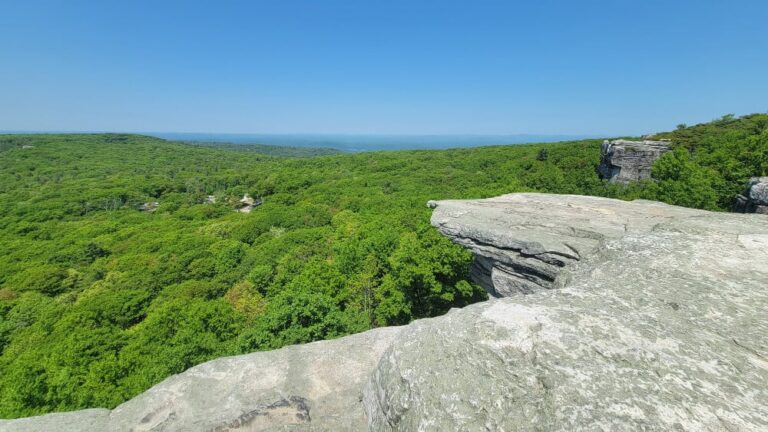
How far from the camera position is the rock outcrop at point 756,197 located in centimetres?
2242

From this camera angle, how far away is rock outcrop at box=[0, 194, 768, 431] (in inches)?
179

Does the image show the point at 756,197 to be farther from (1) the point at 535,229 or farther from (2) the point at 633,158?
(2) the point at 633,158

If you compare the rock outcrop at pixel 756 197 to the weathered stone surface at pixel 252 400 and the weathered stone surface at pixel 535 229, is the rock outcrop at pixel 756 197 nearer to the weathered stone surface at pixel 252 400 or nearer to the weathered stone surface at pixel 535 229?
the weathered stone surface at pixel 535 229

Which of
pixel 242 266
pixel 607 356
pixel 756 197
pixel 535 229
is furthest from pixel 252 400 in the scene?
pixel 242 266

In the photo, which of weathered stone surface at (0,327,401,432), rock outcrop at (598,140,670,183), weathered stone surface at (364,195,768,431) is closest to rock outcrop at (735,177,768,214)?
rock outcrop at (598,140,670,183)

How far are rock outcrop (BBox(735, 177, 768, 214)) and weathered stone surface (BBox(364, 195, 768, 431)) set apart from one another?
2165 cm

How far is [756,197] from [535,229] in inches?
885

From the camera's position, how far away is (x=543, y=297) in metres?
7.22

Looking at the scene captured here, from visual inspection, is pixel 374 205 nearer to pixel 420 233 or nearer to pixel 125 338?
pixel 420 233

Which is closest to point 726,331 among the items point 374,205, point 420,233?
point 420,233

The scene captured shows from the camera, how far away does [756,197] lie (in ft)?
75.2

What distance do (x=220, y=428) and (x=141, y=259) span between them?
50494mm

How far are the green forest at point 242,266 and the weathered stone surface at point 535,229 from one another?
6.31 m

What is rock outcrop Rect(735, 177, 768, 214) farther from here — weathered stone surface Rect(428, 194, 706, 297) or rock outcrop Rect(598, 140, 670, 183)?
rock outcrop Rect(598, 140, 670, 183)
